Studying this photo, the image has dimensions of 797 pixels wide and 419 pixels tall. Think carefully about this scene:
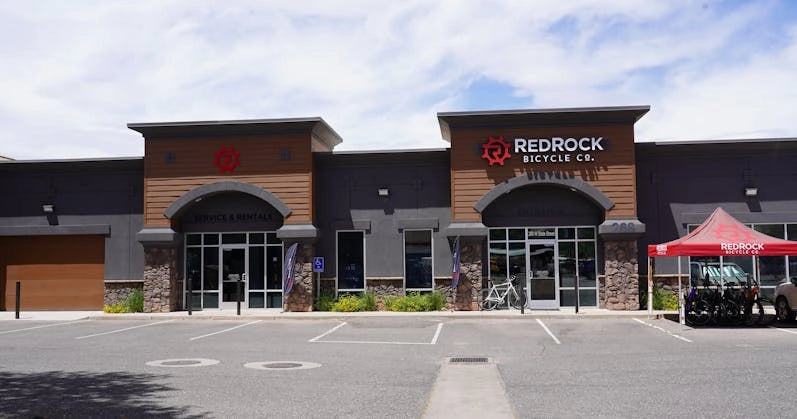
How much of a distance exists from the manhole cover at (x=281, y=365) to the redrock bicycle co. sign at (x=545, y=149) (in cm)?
1275

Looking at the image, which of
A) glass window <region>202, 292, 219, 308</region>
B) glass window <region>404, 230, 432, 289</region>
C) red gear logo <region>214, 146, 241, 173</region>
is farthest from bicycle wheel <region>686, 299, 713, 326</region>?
glass window <region>202, 292, 219, 308</region>

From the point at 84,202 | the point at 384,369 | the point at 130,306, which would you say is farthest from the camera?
the point at 84,202

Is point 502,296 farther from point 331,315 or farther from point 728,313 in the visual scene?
point 728,313

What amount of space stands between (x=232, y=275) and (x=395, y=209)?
6104 millimetres

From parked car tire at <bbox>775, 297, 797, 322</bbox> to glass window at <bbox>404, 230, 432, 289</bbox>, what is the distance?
1051 cm

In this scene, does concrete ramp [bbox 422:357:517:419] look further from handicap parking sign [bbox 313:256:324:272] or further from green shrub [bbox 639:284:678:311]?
green shrub [bbox 639:284:678:311]

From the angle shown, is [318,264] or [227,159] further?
[227,159]

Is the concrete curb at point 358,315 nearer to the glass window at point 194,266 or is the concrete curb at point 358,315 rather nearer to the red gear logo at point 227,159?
the glass window at point 194,266

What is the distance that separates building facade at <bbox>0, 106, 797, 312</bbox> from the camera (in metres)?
24.0

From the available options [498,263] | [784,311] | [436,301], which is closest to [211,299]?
[436,301]

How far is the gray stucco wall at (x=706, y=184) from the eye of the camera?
2452 centimetres

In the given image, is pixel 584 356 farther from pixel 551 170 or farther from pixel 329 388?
pixel 551 170

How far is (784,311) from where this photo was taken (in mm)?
19516

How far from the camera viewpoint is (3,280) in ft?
87.7
